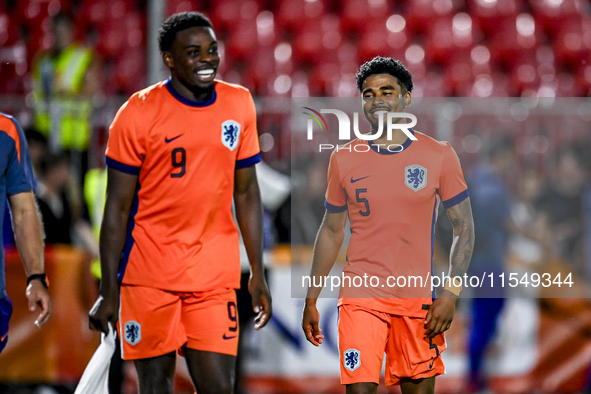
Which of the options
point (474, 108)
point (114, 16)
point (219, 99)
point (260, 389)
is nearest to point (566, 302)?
point (474, 108)

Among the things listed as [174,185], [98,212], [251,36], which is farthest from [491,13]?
[174,185]

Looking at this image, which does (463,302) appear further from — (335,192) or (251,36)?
(251,36)

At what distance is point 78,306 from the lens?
5.20 metres

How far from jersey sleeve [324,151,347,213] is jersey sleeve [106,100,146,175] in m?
0.75

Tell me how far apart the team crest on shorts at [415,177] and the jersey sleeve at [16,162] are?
1600mm

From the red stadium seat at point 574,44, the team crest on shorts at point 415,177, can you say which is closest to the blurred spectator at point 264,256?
the team crest on shorts at point 415,177

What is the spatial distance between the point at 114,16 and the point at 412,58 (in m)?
3.05

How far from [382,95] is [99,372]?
5.41 ft

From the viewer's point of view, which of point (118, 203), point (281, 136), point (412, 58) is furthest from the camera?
point (412, 58)

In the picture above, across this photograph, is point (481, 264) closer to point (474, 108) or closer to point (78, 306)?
point (474, 108)

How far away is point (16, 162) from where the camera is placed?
3.02m

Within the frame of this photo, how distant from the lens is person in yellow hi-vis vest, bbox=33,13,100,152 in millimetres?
5445

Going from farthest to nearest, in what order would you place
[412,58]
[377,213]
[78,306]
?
[412,58] < [78,306] < [377,213]

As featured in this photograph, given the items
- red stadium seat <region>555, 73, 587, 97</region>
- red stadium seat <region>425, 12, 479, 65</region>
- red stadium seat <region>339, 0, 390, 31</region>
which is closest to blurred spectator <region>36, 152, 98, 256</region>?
red stadium seat <region>339, 0, 390, 31</region>
